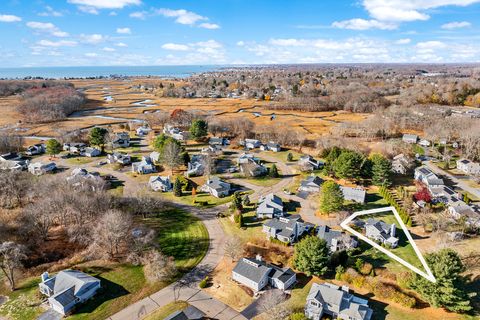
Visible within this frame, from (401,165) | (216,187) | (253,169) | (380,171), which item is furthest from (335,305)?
(401,165)

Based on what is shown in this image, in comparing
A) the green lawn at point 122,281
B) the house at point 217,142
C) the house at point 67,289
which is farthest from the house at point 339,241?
the house at point 217,142

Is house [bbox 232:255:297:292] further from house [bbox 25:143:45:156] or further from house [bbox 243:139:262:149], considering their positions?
house [bbox 25:143:45:156]

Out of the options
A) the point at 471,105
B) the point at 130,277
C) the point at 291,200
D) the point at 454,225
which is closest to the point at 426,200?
the point at 454,225

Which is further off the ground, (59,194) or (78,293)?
(59,194)

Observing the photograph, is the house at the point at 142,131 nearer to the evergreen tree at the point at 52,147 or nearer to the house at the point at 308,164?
the evergreen tree at the point at 52,147

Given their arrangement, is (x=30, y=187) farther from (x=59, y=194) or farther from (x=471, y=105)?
(x=471, y=105)

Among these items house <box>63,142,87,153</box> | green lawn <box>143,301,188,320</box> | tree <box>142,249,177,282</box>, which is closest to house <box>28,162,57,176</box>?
house <box>63,142,87,153</box>
